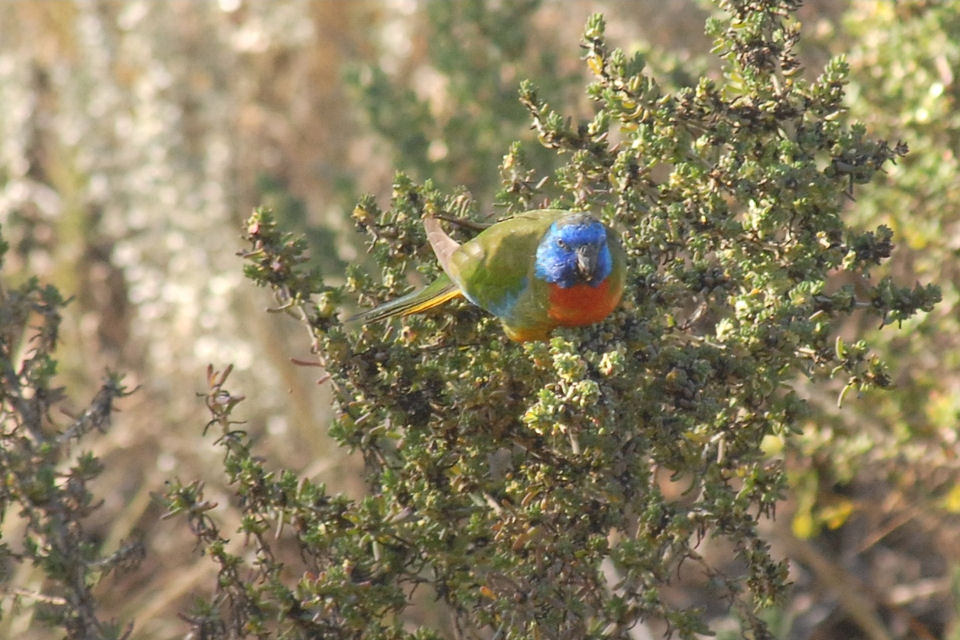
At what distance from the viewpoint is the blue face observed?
2447 millimetres

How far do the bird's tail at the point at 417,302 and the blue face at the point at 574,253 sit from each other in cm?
23

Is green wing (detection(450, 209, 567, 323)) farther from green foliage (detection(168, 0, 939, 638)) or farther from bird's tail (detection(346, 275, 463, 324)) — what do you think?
green foliage (detection(168, 0, 939, 638))

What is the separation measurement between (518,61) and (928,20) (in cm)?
221

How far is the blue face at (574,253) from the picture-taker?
2447 mm

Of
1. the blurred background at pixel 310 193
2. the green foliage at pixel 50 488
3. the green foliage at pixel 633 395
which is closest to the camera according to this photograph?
the green foliage at pixel 633 395

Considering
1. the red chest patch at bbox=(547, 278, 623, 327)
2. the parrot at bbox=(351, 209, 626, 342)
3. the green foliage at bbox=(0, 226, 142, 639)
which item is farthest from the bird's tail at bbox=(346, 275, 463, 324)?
the green foliage at bbox=(0, 226, 142, 639)

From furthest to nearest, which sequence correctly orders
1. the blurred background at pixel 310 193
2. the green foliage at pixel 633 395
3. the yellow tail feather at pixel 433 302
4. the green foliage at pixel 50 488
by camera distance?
the blurred background at pixel 310 193
the yellow tail feather at pixel 433 302
the green foliage at pixel 50 488
the green foliage at pixel 633 395

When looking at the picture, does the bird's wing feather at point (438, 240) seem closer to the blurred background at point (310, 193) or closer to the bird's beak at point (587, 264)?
the bird's beak at point (587, 264)

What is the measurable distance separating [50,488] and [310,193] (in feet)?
17.7

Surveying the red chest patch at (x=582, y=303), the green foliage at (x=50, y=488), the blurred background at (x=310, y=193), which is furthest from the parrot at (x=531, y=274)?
the blurred background at (x=310, y=193)

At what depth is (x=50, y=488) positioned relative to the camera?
238 cm

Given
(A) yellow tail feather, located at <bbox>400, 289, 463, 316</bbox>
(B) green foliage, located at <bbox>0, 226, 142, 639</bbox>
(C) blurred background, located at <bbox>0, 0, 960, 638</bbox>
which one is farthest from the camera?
(C) blurred background, located at <bbox>0, 0, 960, 638</bbox>

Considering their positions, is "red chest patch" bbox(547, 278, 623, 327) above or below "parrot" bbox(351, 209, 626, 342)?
below

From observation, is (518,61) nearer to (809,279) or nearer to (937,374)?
(937,374)
